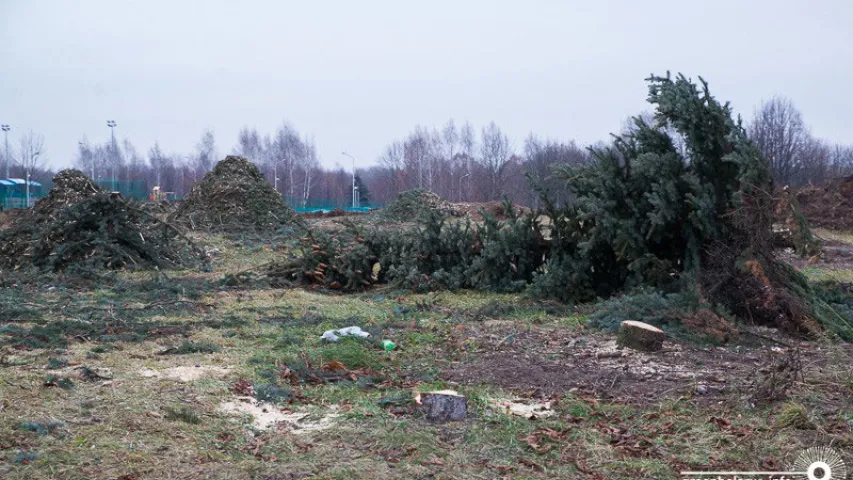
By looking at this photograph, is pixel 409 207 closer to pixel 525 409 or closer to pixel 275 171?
pixel 525 409

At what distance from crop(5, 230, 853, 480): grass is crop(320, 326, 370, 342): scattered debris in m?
0.13

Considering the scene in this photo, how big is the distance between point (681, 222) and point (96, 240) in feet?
33.1

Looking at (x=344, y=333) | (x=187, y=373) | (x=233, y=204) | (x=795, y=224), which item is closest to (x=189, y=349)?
(x=187, y=373)

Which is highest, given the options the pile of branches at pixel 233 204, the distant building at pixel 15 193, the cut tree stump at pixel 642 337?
the distant building at pixel 15 193

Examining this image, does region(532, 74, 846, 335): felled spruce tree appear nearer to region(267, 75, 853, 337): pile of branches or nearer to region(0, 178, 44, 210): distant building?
region(267, 75, 853, 337): pile of branches

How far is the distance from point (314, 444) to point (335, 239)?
9647 millimetres

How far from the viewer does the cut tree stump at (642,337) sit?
761 cm

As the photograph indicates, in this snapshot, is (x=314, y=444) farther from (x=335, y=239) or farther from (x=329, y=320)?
(x=335, y=239)

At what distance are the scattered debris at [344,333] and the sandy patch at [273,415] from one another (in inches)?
87.3

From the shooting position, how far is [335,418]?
5598 mm

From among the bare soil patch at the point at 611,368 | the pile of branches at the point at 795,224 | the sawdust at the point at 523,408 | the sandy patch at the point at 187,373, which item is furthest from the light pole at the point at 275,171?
the sawdust at the point at 523,408

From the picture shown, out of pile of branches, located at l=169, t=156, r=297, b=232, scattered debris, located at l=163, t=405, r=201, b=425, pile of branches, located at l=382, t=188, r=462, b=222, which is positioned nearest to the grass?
scattered debris, located at l=163, t=405, r=201, b=425

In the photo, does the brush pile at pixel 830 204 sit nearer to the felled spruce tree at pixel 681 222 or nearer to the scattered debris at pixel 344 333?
the felled spruce tree at pixel 681 222
